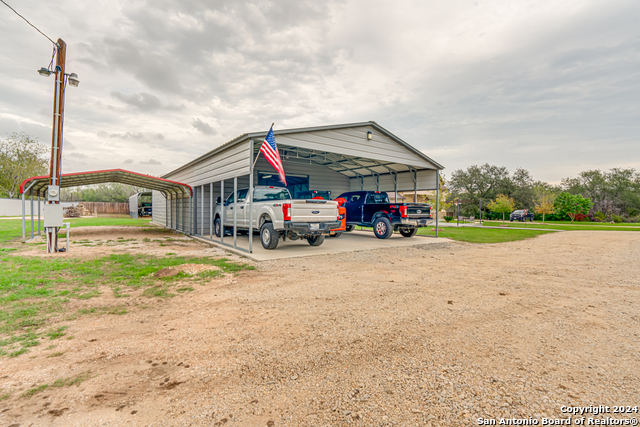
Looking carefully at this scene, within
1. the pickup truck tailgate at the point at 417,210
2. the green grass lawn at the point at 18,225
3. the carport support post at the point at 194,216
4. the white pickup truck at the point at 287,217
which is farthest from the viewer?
the carport support post at the point at 194,216

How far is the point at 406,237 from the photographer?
1411 cm

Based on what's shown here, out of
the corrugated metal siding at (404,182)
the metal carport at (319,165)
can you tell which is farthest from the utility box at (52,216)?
the corrugated metal siding at (404,182)

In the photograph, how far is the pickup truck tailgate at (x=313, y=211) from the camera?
882 cm

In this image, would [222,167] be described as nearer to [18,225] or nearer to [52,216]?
[52,216]

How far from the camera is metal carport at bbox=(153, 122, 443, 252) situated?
32.8 ft

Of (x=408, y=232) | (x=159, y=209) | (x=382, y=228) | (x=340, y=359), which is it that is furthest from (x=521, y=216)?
(x=340, y=359)

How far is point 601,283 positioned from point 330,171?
48.4 ft

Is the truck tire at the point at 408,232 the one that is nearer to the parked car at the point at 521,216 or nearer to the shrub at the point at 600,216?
the parked car at the point at 521,216

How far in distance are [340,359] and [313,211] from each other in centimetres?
659

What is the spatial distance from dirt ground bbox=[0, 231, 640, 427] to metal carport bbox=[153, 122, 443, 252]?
5.35m

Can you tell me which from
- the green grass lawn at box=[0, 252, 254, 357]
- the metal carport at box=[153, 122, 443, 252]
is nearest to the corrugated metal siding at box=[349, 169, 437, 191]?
the metal carport at box=[153, 122, 443, 252]

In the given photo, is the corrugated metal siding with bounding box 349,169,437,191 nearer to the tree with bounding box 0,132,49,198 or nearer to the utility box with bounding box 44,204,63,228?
the utility box with bounding box 44,204,63,228

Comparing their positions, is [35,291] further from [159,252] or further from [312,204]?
[312,204]

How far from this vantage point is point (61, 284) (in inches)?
207
